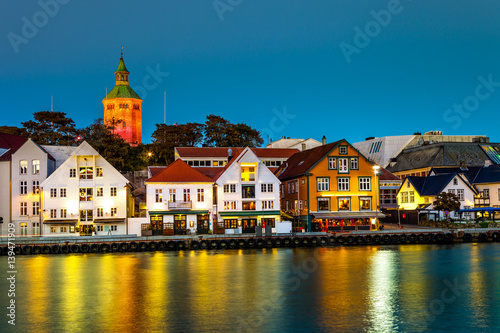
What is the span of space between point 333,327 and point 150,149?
3206 inches

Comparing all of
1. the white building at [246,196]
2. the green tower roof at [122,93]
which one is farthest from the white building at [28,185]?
the green tower roof at [122,93]

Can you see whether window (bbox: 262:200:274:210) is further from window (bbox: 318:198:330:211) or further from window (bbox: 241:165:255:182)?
window (bbox: 318:198:330:211)

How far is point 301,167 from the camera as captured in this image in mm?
80562

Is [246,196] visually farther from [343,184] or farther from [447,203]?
[447,203]

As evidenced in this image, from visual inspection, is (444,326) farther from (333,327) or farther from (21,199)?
(21,199)

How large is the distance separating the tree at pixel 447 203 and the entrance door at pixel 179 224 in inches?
1347

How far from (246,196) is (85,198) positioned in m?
20.1

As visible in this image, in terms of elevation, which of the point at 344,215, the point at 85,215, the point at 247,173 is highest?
the point at 247,173

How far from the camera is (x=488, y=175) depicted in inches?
3428

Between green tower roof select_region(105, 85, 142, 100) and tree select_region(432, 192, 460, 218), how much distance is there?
3450 inches

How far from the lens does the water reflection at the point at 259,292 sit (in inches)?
1198

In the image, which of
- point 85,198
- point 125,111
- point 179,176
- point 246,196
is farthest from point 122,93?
point 246,196

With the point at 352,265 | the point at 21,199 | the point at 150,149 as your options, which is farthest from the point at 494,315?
the point at 150,149

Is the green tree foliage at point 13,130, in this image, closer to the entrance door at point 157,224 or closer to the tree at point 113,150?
the tree at point 113,150
